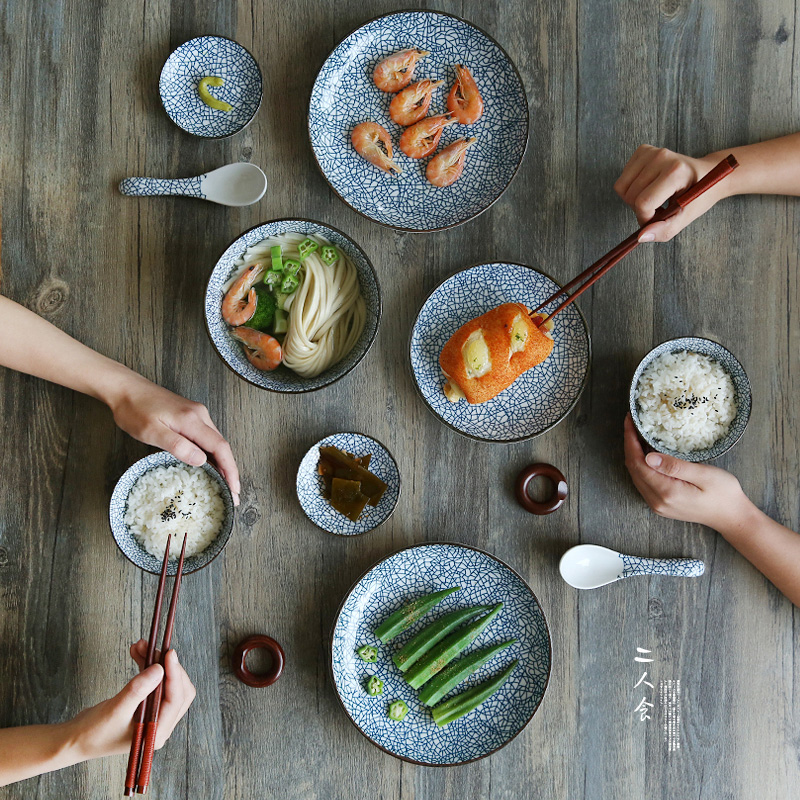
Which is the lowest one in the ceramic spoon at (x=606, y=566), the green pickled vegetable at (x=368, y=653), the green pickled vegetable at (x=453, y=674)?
the green pickled vegetable at (x=453, y=674)

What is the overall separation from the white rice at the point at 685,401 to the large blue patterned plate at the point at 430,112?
0.75 metres

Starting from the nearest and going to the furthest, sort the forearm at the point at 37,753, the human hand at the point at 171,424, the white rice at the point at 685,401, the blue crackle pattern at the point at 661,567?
the forearm at the point at 37,753 → the human hand at the point at 171,424 → the white rice at the point at 685,401 → the blue crackle pattern at the point at 661,567

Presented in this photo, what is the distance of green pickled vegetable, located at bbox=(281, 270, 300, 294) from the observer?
1887 mm

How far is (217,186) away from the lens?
1960 mm

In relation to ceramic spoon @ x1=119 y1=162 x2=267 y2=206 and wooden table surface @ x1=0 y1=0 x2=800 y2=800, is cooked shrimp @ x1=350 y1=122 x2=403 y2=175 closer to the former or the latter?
wooden table surface @ x1=0 y1=0 x2=800 y2=800

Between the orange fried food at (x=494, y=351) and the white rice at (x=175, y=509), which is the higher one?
the orange fried food at (x=494, y=351)

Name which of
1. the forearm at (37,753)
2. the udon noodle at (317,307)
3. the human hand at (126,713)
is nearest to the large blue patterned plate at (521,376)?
the udon noodle at (317,307)

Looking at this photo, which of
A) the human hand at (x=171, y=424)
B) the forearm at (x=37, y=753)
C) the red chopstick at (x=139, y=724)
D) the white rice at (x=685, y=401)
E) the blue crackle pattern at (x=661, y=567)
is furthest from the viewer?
the blue crackle pattern at (x=661, y=567)

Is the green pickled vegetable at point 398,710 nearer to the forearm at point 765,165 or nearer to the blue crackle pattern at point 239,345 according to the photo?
the blue crackle pattern at point 239,345

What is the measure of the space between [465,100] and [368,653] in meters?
1.72

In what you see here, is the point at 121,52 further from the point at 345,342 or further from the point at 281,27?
the point at 345,342

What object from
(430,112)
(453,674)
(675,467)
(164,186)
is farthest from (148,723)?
(430,112)

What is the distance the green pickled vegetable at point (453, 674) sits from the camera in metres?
1.97

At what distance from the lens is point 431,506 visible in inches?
80.2
